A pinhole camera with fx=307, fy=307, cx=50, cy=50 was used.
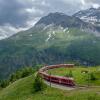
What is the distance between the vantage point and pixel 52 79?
122000 mm

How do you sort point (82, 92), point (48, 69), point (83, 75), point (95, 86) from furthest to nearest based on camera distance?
point (48, 69) < point (83, 75) < point (95, 86) < point (82, 92)

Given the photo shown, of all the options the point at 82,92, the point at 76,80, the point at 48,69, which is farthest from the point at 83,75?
the point at 48,69

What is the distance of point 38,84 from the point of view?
111m

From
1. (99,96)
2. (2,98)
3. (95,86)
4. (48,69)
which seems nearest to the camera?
(99,96)

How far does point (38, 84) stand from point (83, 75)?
23.4m

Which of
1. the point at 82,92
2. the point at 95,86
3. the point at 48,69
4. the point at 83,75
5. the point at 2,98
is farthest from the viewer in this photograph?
the point at 48,69

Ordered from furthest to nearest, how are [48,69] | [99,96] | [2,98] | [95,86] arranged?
[48,69], [2,98], [95,86], [99,96]

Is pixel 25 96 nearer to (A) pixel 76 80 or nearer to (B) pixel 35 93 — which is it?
(B) pixel 35 93

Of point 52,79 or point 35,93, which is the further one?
point 52,79

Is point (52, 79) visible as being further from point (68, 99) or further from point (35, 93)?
point (68, 99)

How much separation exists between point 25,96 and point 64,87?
15.0 m

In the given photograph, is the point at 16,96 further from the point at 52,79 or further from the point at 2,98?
the point at 52,79

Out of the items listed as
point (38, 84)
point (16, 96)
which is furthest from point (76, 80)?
point (16, 96)

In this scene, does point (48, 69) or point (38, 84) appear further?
point (48, 69)
